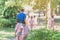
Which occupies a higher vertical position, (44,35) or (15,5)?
(15,5)

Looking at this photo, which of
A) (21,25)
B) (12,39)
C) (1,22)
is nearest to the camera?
(21,25)

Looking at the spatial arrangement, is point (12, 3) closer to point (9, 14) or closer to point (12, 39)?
point (9, 14)

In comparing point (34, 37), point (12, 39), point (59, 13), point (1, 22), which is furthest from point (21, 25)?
point (59, 13)

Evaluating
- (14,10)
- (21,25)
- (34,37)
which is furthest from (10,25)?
(21,25)

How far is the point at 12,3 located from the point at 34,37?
8786 mm

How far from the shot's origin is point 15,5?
58.8ft

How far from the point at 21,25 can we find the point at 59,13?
24254mm

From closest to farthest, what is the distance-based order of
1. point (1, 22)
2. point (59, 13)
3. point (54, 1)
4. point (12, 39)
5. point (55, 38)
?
1. point (55, 38)
2. point (54, 1)
3. point (12, 39)
4. point (1, 22)
5. point (59, 13)

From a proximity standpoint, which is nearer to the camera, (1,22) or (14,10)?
(1,22)

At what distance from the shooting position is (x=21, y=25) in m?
7.89

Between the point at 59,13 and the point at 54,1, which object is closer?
the point at 54,1

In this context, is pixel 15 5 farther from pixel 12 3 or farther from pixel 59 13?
pixel 59 13

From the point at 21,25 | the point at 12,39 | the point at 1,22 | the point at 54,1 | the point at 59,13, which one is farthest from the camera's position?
the point at 59,13

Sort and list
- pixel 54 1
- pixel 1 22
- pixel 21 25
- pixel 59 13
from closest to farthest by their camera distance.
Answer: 1. pixel 21 25
2. pixel 54 1
3. pixel 1 22
4. pixel 59 13
